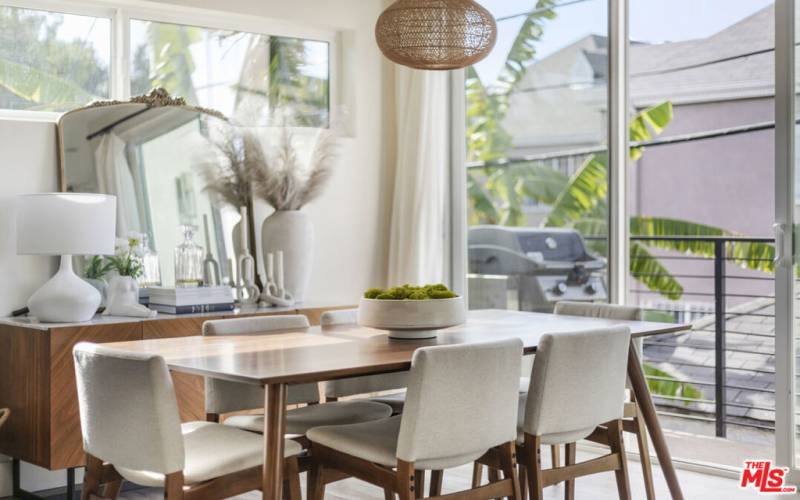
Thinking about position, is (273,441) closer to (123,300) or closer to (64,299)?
(64,299)

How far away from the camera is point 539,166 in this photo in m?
5.18

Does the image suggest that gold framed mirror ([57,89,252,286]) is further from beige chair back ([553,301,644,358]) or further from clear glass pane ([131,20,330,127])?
beige chair back ([553,301,644,358])

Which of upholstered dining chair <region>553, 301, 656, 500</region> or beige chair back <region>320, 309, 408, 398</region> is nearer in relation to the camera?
upholstered dining chair <region>553, 301, 656, 500</region>

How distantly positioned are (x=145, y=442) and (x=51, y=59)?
2525 millimetres

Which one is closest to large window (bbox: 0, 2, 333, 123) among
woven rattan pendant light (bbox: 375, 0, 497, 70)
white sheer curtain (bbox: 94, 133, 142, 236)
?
white sheer curtain (bbox: 94, 133, 142, 236)

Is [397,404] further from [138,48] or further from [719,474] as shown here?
[138,48]

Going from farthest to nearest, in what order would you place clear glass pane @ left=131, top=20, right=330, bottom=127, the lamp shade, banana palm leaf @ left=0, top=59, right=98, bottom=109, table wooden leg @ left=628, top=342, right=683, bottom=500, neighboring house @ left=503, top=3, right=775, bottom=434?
neighboring house @ left=503, top=3, right=775, bottom=434 → clear glass pane @ left=131, top=20, right=330, bottom=127 → banana palm leaf @ left=0, top=59, right=98, bottom=109 → the lamp shade → table wooden leg @ left=628, top=342, right=683, bottom=500

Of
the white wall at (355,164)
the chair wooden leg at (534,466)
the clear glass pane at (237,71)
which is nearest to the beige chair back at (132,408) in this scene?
the chair wooden leg at (534,466)

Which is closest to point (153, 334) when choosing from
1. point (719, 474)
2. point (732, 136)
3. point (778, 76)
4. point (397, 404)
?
point (397, 404)

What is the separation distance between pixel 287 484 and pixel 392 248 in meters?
2.71

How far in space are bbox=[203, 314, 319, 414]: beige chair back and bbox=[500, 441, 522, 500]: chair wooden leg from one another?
0.97 meters

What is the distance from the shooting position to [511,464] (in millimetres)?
2814

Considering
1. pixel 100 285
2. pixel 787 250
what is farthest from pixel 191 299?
pixel 787 250

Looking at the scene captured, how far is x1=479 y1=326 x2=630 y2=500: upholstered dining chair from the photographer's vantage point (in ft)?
9.41
